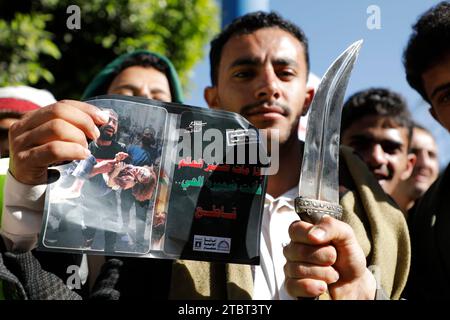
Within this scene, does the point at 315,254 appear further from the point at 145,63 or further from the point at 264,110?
the point at 145,63

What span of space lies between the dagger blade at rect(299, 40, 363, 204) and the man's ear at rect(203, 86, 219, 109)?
82 centimetres

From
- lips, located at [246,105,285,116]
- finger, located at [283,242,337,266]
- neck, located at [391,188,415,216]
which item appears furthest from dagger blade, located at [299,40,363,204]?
neck, located at [391,188,415,216]

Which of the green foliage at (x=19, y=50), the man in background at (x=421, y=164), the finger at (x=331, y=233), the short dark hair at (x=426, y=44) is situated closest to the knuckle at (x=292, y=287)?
the finger at (x=331, y=233)

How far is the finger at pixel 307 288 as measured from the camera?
1038 mm

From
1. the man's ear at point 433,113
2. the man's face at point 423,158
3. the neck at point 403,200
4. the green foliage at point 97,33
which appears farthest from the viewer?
the green foliage at point 97,33

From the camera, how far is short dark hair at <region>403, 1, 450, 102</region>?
1729 mm

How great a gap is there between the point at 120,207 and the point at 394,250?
835 mm

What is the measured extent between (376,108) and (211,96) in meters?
1.05

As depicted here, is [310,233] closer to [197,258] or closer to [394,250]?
[197,258]

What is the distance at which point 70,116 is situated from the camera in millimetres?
1078

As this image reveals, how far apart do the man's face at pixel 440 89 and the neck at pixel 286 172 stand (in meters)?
0.50

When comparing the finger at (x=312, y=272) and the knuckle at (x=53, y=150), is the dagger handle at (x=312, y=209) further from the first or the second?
the knuckle at (x=53, y=150)

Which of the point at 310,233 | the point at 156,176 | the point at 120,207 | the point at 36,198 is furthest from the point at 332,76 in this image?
the point at 36,198
